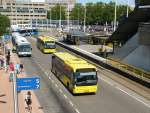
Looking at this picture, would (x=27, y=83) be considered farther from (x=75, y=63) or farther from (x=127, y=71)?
(x=127, y=71)

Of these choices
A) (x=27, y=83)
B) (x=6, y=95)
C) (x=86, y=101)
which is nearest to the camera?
(x=27, y=83)

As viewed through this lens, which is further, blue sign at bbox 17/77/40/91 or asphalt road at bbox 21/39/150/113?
asphalt road at bbox 21/39/150/113

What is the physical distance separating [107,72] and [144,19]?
10.5 metres

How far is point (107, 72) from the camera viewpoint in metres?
44.0

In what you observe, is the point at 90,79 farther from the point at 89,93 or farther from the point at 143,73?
the point at 143,73

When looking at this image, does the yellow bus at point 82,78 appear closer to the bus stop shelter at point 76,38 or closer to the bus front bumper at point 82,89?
the bus front bumper at point 82,89

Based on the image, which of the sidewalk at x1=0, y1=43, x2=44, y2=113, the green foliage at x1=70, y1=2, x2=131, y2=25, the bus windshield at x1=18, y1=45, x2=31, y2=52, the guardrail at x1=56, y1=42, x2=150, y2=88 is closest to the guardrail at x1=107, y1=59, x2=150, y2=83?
the guardrail at x1=56, y1=42, x2=150, y2=88

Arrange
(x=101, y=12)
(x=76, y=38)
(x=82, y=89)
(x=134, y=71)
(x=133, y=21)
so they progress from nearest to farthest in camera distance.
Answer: (x=82, y=89)
(x=134, y=71)
(x=133, y=21)
(x=76, y=38)
(x=101, y=12)

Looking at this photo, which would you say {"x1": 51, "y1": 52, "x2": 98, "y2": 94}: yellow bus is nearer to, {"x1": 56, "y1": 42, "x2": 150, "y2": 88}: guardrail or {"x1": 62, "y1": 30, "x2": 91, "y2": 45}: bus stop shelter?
{"x1": 56, "y1": 42, "x2": 150, "y2": 88}: guardrail

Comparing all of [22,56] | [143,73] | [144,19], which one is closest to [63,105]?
[143,73]

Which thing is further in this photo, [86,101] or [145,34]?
[145,34]

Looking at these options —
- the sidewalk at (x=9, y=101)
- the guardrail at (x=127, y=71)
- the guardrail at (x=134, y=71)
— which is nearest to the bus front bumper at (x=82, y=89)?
the sidewalk at (x=9, y=101)

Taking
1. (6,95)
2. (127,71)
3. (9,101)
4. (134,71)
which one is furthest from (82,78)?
(127,71)

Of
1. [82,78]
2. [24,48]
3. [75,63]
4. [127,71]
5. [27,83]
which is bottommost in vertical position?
[127,71]
